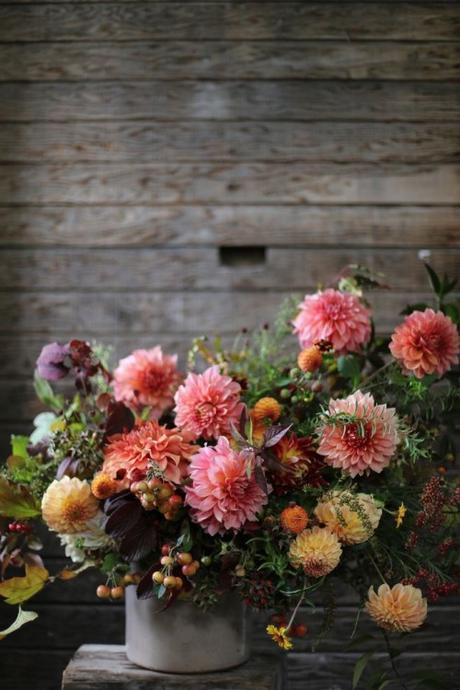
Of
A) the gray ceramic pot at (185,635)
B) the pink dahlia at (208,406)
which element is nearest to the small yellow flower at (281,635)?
the gray ceramic pot at (185,635)

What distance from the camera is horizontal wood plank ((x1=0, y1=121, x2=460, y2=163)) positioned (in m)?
1.67

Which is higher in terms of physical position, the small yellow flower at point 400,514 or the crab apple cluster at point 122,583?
the small yellow flower at point 400,514

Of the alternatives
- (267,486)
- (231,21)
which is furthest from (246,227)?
(267,486)

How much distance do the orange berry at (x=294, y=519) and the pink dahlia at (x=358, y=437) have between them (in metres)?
0.08

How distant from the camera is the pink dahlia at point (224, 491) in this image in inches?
39.3

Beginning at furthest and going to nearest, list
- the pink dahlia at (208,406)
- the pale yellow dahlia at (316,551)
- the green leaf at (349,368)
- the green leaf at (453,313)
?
1. the green leaf at (453,313)
2. the green leaf at (349,368)
3. the pink dahlia at (208,406)
4. the pale yellow dahlia at (316,551)

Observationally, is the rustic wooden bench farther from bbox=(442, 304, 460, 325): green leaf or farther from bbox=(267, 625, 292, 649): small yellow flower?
bbox=(442, 304, 460, 325): green leaf

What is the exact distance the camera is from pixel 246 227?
5.47 ft

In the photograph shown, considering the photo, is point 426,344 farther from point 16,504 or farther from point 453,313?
point 16,504

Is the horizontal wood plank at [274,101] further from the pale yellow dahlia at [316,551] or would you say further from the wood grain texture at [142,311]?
the pale yellow dahlia at [316,551]

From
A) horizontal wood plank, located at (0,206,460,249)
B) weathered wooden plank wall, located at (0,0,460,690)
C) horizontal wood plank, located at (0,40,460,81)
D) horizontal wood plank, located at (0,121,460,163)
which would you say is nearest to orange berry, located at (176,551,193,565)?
weathered wooden plank wall, located at (0,0,460,690)

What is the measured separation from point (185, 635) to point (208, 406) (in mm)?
307

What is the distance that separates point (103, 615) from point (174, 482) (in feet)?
2.28

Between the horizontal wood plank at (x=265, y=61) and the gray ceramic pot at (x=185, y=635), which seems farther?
the horizontal wood plank at (x=265, y=61)
